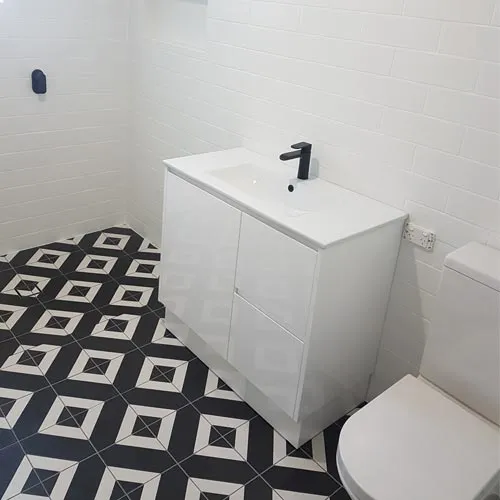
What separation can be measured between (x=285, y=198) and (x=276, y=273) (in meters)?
0.44

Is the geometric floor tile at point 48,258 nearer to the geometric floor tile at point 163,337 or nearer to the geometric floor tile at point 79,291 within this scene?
the geometric floor tile at point 79,291

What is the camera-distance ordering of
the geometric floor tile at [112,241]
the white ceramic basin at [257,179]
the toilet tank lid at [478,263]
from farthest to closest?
the geometric floor tile at [112,241], the white ceramic basin at [257,179], the toilet tank lid at [478,263]

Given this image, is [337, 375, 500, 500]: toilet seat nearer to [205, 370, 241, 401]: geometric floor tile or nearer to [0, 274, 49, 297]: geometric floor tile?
[205, 370, 241, 401]: geometric floor tile

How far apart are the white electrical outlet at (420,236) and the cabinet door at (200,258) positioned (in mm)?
589

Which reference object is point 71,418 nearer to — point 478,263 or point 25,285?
point 25,285

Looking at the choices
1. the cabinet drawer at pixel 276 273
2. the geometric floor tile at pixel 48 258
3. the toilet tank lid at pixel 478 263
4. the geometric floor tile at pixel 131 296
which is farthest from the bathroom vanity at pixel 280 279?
the geometric floor tile at pixel 48 258

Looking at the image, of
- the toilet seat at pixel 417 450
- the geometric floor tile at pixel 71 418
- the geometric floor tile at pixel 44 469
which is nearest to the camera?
the toilet seat at pixel 417 450

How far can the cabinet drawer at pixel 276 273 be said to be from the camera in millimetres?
1827

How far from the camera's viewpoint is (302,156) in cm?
221

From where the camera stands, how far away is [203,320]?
7.75 feet

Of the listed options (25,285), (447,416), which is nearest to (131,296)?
(25,285)

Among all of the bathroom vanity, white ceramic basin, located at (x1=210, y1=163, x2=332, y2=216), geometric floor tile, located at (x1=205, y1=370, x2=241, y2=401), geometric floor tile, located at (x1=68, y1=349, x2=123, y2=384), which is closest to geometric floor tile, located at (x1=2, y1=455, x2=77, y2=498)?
geometric floor tile, located at (x1=68, y1=349, x2=123, y2=384)

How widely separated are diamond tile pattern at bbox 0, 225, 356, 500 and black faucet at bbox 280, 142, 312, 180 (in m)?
0.93

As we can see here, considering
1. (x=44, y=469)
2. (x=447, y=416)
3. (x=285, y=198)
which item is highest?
(x=285, y=198)
